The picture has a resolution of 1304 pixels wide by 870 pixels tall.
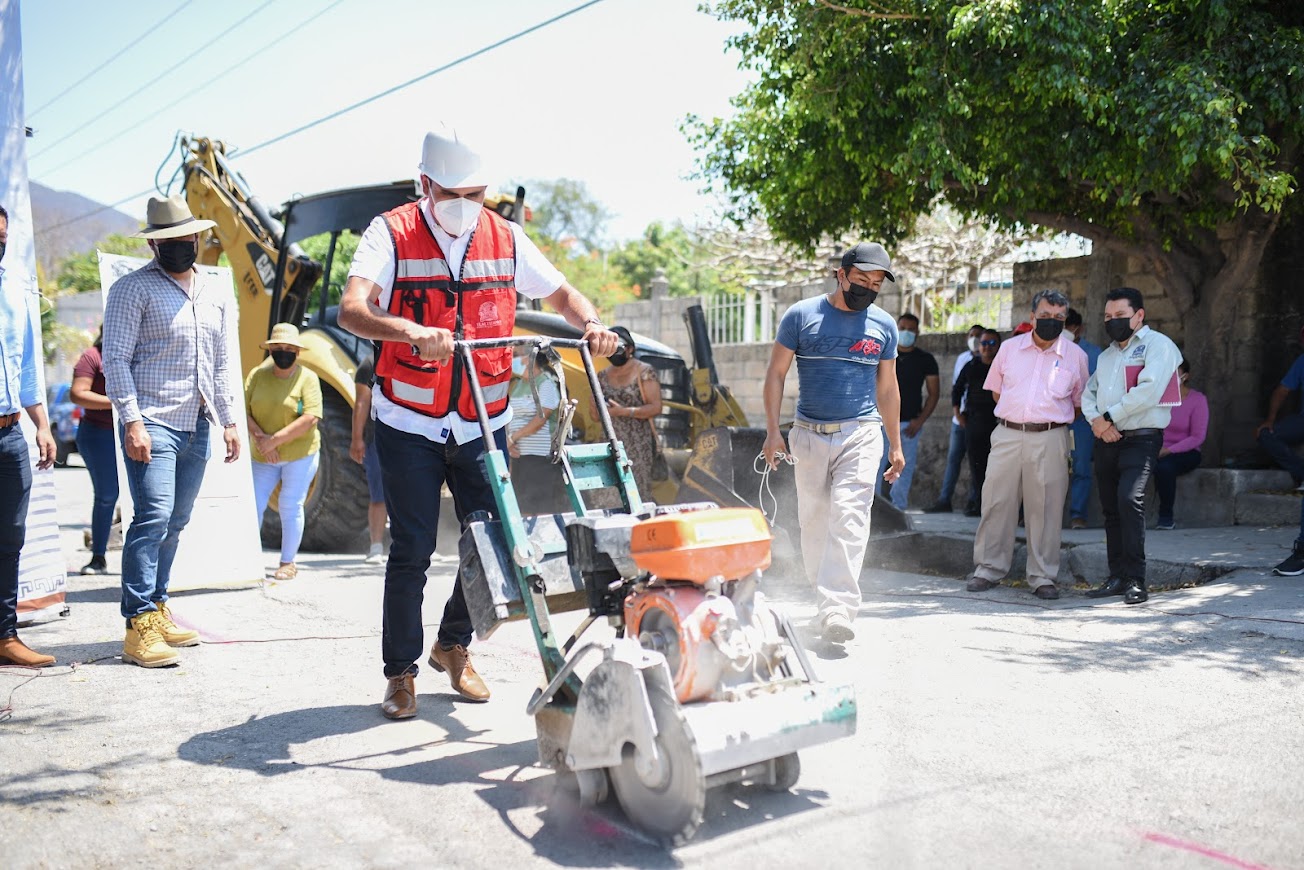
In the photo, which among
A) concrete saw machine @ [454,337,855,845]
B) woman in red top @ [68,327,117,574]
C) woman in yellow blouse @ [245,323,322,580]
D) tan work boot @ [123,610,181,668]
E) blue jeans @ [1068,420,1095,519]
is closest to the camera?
concrete saw machine @ [454,337,855,845]

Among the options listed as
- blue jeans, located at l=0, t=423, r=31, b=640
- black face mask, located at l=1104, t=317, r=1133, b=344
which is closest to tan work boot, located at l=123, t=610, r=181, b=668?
blue jeans, located at l=0, t=423, r=31, b=640

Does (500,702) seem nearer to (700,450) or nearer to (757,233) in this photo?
(700,450)

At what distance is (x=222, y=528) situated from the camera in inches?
304

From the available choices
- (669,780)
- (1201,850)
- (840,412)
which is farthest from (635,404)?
(1201,850)

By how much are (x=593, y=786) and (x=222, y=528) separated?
5.09 metres

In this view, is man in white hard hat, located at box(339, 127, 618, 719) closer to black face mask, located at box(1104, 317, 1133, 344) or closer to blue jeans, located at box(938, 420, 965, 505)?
black face mask, located at box(1104, 317, 1133, 344)

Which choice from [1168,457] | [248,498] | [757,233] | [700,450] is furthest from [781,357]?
[757,233]

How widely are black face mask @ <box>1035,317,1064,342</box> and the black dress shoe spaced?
1552 millimetres

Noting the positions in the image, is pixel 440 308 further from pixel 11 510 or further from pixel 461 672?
pixel 11 510

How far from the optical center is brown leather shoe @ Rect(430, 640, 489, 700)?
4738mm

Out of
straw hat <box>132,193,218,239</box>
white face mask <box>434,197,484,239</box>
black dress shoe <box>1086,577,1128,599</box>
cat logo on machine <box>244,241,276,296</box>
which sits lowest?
black dress shoe <box>1086,577,1128,599</box>

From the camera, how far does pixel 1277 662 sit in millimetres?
5109

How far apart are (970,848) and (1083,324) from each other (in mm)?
9302

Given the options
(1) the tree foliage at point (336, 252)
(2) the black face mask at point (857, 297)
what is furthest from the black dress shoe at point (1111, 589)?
(1) the tree foliage at point (336, 252)
